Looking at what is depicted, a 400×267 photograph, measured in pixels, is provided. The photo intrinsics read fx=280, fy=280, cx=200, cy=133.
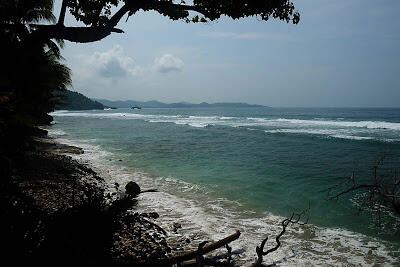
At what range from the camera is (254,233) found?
8.47 m

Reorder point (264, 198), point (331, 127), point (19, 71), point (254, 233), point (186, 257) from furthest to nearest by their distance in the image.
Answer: point (331, 127), point (264, 198), point (19, 71), point (254, 233), point (186, 257)

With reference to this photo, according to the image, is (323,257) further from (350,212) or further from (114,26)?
(114,26)

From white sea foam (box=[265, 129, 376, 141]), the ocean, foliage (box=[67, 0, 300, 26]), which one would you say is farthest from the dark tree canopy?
white sea foam (box=[265, 129, 376, 141])

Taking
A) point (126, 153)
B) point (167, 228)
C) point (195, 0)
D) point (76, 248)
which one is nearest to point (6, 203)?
point (76, 248)

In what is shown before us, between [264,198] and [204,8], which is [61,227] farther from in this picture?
[264,198]

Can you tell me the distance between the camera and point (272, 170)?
17797mm

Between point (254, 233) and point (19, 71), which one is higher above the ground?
point (19, 71)

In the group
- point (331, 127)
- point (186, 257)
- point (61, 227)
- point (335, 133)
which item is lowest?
point (186, 257)

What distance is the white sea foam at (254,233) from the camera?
713 cm

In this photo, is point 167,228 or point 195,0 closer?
point 195,0

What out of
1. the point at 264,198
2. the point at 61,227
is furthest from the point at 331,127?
the point at 61,227

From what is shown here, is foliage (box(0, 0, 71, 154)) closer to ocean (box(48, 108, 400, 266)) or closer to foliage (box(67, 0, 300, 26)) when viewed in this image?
foliage (box(67, 0, 300, 26))

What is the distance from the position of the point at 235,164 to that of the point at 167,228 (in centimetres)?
1152

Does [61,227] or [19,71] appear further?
[19,71]
